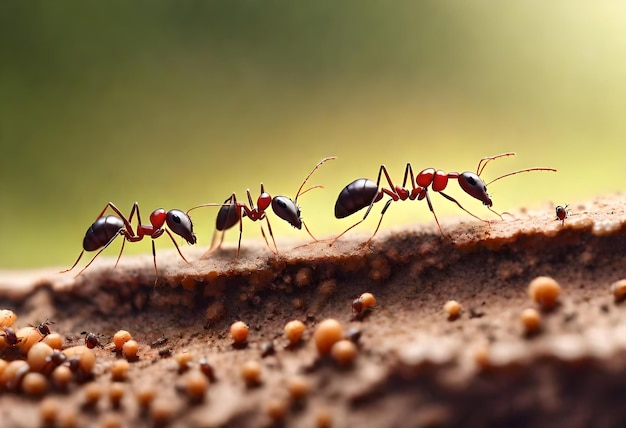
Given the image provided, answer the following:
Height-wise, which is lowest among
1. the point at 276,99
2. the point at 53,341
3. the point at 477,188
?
the point at 53,341

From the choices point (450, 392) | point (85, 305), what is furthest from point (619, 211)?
point (85, 305)

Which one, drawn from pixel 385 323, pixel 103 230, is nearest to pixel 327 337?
pixel 385 323

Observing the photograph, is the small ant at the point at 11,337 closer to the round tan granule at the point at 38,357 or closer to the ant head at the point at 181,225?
the round tan granule at the point at 38,357

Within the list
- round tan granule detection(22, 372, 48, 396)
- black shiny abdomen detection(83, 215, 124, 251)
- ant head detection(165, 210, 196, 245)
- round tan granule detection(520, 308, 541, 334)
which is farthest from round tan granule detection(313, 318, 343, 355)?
black shiny abdomen detection(83, 215, 124, 251)

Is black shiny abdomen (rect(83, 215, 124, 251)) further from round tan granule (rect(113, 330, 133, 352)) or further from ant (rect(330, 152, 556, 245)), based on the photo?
ant (rect(330, 152, 556, 245))

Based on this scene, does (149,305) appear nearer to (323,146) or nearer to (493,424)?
(493,424)

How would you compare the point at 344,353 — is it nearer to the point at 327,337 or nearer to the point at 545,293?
the point at 327,337
